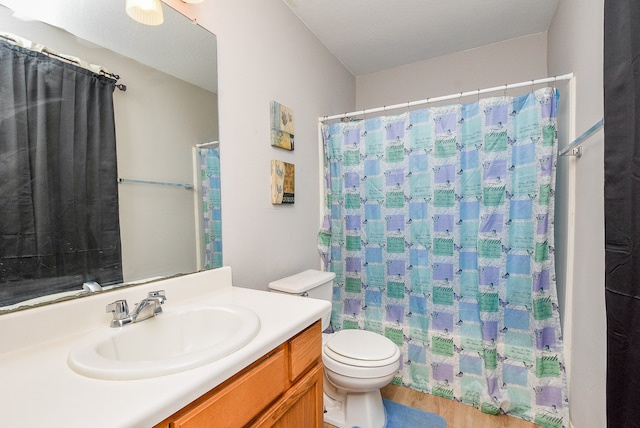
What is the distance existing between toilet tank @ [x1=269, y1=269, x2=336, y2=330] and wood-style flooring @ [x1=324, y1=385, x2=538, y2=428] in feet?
2.23

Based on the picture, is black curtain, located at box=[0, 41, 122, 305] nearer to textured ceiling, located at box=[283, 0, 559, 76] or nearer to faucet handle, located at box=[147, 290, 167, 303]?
faucet handle, located at box=[147, 290, 167, 303]

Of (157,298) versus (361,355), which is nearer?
(157,298)

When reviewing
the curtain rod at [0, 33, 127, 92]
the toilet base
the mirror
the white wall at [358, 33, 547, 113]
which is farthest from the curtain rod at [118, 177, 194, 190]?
the white wall at [358, 33, 547, 113]

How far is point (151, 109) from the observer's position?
109 centimetres

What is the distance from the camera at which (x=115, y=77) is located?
0.99 m

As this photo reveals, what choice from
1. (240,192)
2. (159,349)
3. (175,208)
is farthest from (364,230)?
(159,349)

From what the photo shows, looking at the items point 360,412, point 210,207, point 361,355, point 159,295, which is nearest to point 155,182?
point 210,207

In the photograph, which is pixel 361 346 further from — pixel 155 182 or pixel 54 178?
pixel 54 178

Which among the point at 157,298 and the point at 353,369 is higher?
the point at 157,298

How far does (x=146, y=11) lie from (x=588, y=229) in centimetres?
203

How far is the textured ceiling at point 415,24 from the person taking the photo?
182 centimetres

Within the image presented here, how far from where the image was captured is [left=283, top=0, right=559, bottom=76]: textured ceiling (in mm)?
1824

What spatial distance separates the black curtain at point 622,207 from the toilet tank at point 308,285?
1.13m

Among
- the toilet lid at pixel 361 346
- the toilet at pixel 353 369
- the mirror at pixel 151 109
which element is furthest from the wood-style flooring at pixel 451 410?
the mirror at pixel 151 109
